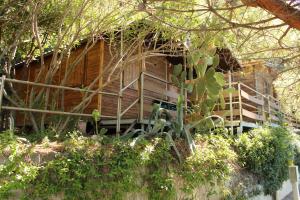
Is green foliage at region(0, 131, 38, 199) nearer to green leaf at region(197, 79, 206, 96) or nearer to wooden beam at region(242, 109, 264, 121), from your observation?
green leaf at region(197, 79, 206, 96)

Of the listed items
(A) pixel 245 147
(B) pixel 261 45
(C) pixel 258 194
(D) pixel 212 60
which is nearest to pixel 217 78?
(D) pixel 212 60

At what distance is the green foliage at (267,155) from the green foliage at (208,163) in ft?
2.90

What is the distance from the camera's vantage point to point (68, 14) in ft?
27.7

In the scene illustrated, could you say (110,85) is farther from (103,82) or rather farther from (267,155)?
(267,155)

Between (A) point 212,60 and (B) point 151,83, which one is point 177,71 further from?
(B) point 151,83

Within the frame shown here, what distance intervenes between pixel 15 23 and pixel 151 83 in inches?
196

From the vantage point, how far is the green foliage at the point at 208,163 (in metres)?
6.57

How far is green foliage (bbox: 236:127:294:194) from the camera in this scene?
915cm

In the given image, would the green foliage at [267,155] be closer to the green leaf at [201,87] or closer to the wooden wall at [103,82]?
the green leaf at [201,87]

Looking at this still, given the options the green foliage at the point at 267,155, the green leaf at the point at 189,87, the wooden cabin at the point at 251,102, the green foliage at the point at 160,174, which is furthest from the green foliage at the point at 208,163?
the wooden cabin at the point at 251,102

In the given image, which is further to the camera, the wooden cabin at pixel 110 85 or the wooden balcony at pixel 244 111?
the wooden balcony at pixel 244 111

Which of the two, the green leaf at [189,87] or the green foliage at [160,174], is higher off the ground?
the green leaf at [189,87]

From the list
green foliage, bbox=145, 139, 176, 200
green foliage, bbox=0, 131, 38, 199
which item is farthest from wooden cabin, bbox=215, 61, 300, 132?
green foliage, bbox=0, 131, 38, 199

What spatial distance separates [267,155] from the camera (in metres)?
10.2
